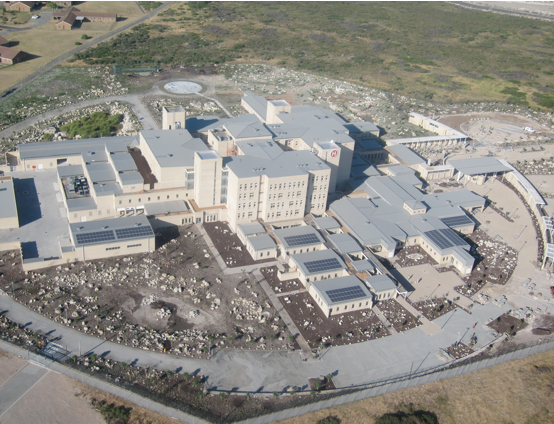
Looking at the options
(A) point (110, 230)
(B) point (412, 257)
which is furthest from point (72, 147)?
(B) point (412, 257)

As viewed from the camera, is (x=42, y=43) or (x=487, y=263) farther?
(x=42, y=43)

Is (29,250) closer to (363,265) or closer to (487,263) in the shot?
(363,265)

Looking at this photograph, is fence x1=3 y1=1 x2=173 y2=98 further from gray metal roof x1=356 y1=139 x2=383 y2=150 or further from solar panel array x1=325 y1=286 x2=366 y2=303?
solar panel array x1=325 y1=286 x2=366 y2=303

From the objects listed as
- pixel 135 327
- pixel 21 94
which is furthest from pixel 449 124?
pixel 21 94

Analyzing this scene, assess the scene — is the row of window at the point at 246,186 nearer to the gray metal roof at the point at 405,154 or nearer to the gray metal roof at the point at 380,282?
the gray metal roof at the point at 380,282

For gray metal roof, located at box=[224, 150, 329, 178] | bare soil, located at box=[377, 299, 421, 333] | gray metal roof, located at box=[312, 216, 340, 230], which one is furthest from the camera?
gray metal roof, located at box=[312, 216, 340, 230]

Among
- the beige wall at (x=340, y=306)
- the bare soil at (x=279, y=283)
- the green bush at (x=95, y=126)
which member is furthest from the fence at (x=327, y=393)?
the green bush at (x=95, y=126)

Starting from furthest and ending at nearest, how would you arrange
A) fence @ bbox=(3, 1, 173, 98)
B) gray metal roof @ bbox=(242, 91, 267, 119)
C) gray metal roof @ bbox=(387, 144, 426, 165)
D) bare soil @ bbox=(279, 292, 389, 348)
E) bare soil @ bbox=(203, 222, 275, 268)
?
fence @ bbox=(3, 1, 173, 98) < gray metal roof @ bbox=(242, 91, 267, 119) < gray metal roof @ bbox=(387, 144, 426, 165) < bare soil @ bbox=(203, 222, 275, 268) < bare soil @ bbox=(279, 292, 389, 348)

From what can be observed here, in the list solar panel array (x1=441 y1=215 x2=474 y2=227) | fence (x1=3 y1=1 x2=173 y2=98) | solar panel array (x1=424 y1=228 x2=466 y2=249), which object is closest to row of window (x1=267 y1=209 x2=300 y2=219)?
solar panel array (x1=424 y1=228 x2=466 y2=249)
